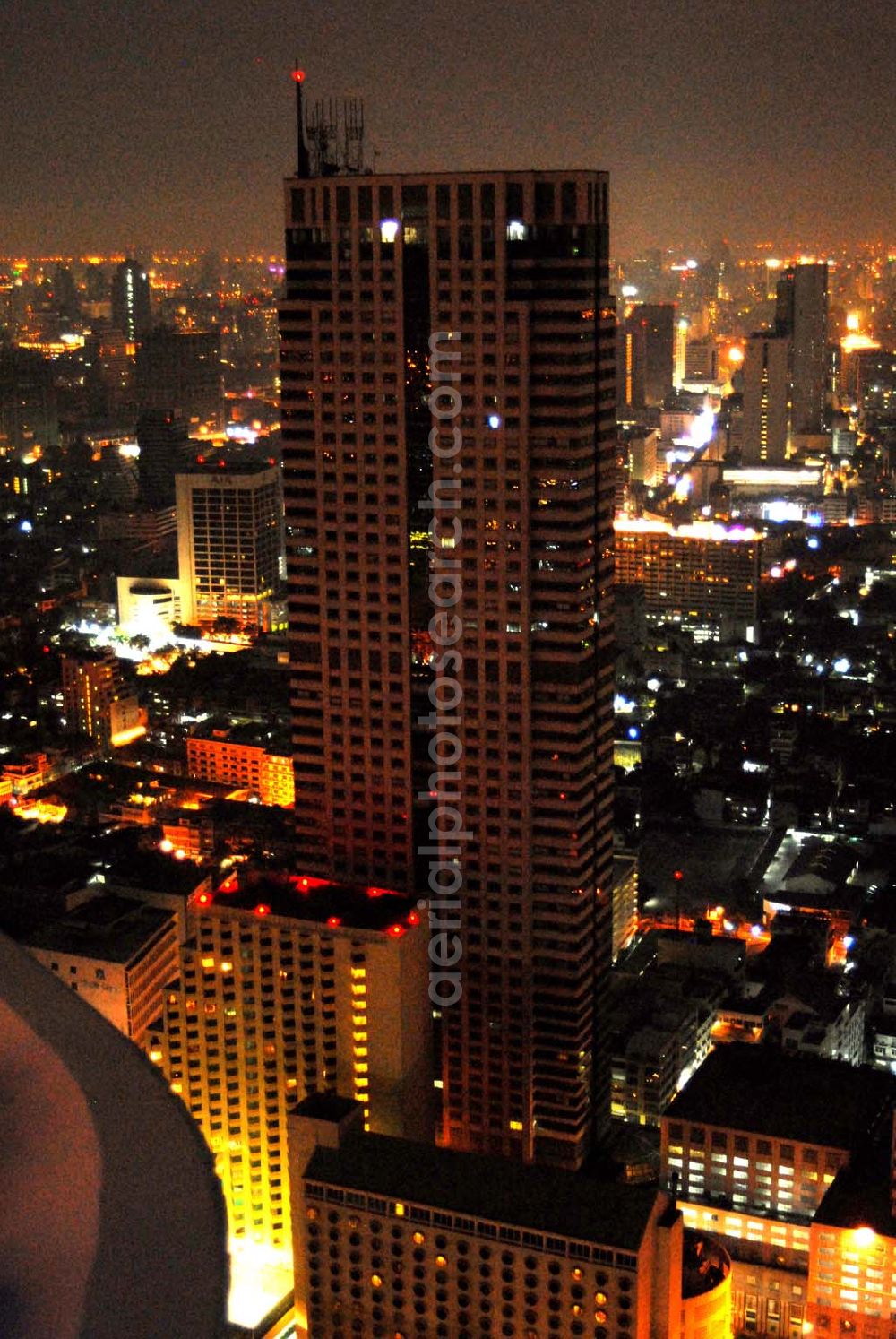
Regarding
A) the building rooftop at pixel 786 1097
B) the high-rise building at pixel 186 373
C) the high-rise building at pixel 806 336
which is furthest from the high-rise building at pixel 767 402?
the building rooftop at pixel 786 1097

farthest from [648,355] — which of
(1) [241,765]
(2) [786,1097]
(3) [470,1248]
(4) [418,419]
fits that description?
(3) [470,1248]

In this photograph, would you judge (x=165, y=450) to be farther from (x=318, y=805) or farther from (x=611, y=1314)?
(x=611, y=1314)

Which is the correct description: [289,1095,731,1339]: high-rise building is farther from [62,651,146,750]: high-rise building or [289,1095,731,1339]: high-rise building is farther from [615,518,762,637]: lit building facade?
[615,518,762,637]: lit building facade

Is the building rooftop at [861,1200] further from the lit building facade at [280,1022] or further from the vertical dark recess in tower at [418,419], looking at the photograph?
the vertical dark recess in tower at [418,419]

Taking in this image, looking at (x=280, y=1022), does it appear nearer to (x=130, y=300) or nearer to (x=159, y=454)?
(x=159, y=454)

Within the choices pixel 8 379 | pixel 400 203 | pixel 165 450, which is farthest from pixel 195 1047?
pixel 8 379

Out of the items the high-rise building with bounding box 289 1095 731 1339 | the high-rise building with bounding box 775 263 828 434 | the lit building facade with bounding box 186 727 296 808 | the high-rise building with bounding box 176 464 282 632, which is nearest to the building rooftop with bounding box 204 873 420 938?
the high-rise building with bounding box 289 1095 731 1339
